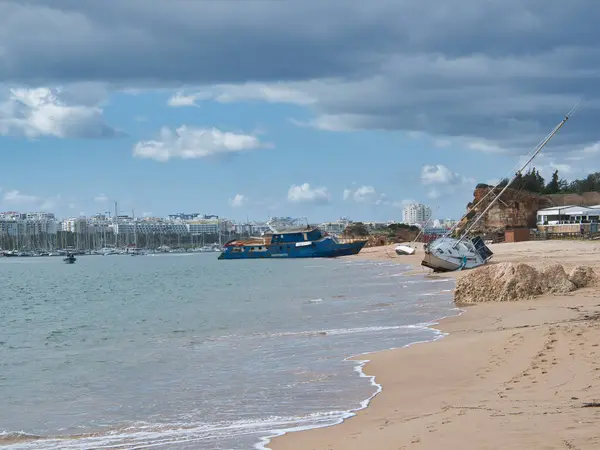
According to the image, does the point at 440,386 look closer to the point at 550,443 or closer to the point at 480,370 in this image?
the point at 480,370

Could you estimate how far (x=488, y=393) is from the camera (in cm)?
940

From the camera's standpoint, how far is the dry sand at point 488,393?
6.95 metres

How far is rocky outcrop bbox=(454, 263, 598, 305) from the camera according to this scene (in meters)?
21.0

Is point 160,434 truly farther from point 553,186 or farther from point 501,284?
point 553,186

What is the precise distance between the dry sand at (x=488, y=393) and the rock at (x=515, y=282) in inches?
166

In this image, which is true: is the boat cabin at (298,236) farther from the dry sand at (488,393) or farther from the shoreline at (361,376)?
the dry sand at (488,393)

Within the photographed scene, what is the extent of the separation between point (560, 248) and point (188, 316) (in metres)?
34.0

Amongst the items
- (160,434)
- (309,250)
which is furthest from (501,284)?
(309,250)

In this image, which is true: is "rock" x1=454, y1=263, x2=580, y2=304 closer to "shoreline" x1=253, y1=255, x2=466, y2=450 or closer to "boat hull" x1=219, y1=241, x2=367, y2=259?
"shoreline" x1=253, y1=255, x2=466, y2=450

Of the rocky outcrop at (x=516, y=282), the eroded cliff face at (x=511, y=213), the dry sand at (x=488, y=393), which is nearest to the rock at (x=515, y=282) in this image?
the rocky outcrop at (x=516, y=282)

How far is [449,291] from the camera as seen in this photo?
29609mm

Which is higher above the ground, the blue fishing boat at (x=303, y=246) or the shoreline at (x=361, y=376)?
the blue fishing boat at (x=303, y=246)

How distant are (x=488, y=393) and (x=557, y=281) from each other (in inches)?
505

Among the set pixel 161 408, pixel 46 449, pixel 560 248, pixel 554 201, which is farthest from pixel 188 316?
pixel 554 201
